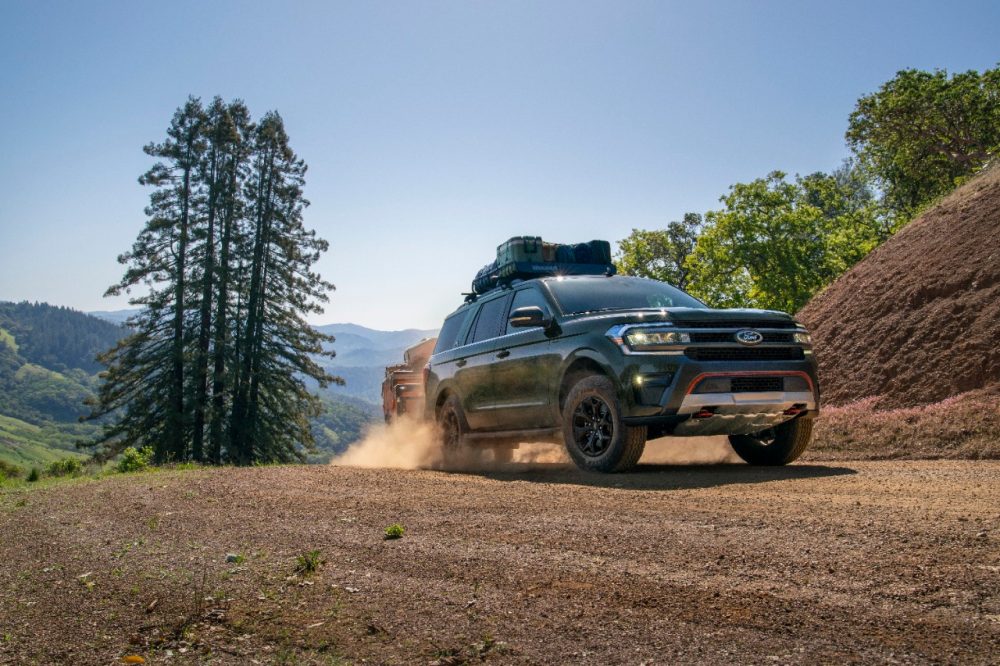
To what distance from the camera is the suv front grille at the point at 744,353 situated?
7.61 m

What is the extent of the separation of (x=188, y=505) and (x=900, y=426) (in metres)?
9.01

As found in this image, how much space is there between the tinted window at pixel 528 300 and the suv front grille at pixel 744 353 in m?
1.99

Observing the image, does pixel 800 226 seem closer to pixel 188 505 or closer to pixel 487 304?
pixel 487 304

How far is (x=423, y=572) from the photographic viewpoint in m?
4.13

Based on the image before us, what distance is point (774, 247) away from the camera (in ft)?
151

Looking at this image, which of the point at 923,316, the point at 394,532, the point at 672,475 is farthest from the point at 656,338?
the point at 923,316

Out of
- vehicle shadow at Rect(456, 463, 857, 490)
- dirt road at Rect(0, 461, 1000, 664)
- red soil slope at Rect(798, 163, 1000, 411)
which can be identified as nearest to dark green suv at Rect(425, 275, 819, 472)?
vehicle shadow at Rect(456, 463, 857, 490)

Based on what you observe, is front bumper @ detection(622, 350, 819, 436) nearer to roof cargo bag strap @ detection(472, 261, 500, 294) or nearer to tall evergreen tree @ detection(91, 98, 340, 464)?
roof cargo bag strap @ detection(472, 261, 500, 294)

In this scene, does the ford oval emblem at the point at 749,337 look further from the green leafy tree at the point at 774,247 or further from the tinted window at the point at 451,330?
the green leafy tree at the point at 774,247

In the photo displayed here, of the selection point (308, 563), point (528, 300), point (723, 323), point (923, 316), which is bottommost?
point (308, 563)

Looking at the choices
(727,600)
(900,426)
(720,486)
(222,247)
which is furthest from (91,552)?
(222,247)

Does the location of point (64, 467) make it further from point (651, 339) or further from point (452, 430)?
point (651, 339)

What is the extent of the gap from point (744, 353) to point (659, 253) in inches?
2194

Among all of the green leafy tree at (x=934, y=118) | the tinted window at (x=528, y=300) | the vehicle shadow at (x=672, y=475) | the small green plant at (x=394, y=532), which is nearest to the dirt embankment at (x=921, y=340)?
the vehicle shadow at (x=672, y=475)
